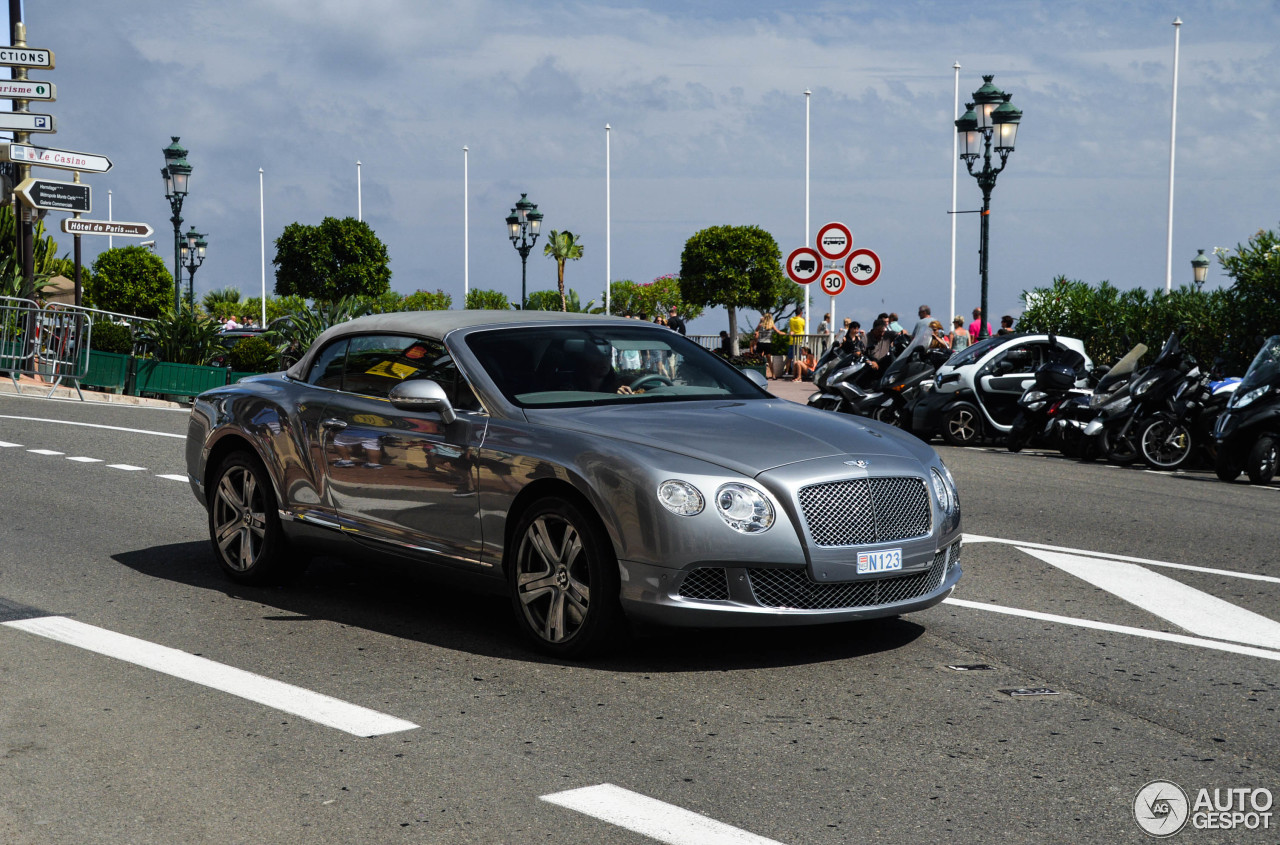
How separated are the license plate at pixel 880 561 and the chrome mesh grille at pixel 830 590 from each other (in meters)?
0.06

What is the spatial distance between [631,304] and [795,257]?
84.1m

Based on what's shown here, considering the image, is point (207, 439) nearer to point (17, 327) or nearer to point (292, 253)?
point (17, 327)

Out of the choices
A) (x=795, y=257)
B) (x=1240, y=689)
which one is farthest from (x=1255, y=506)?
(x=795, y=257)

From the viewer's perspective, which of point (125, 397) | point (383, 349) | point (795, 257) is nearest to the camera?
point (383, 349)

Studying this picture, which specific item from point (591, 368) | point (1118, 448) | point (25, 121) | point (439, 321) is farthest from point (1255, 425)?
point (25, 121)

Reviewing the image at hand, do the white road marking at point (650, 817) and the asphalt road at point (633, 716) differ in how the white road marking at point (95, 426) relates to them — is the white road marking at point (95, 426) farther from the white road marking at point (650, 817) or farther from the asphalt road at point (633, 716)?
the white road marking at point (650, 817)

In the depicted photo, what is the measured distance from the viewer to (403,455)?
262 inches

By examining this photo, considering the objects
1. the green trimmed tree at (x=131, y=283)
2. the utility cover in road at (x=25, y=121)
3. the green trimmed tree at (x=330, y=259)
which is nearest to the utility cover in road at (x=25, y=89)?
the utility cover in road at (x=25, y=121)

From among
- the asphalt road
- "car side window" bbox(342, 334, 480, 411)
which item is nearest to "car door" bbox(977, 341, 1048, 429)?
the asphalt road

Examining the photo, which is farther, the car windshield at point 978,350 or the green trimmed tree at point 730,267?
the green trimmed tree at point 730,267

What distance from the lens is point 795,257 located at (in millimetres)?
24281

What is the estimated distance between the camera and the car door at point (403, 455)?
638 cm

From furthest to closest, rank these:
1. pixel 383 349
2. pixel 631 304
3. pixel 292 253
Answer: pixel 631 304 < pixel 292 253 < pixel 383 349

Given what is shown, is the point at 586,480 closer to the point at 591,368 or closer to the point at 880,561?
the point at 591,368
